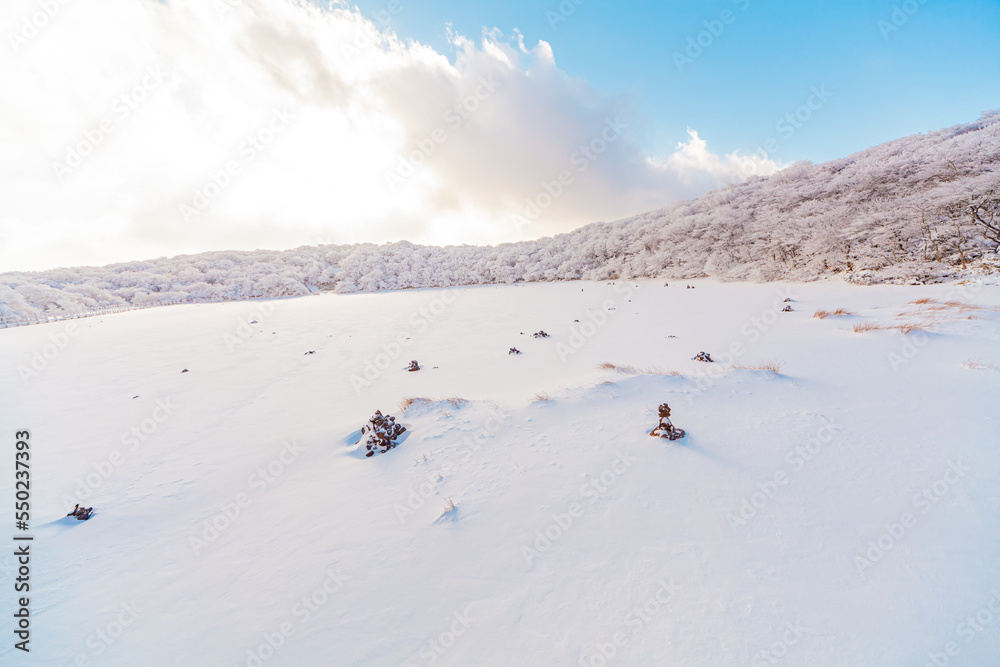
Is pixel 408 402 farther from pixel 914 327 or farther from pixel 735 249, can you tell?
pixel 735 249

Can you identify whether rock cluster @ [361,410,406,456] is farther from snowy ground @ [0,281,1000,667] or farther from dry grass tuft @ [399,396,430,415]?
dry grass tuft @ [399,396,430,415]

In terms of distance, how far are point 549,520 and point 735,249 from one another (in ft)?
107

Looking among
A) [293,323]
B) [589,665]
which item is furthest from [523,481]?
[293,323]

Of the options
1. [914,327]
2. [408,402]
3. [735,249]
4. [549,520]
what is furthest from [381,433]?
[735,249]

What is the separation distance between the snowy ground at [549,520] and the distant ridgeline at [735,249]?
1872 cm

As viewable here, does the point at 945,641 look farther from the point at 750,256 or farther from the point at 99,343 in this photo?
the point at 750,256

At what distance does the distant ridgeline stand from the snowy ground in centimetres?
1872

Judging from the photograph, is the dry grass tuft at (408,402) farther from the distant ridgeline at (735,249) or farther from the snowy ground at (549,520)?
the distant ridgeline at (735,249)

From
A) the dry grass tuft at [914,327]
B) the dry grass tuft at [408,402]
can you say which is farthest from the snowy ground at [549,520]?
the dry grass tuft at [408,402]

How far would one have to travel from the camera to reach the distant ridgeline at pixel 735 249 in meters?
18.5

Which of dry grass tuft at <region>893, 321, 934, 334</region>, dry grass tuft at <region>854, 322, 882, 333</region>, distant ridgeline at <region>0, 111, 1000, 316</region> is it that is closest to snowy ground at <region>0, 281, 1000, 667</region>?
dry grass tuft at <region>893, 321, 934, 334</region>

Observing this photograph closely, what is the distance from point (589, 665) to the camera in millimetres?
2113

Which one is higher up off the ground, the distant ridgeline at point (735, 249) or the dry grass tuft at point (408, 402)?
the distant ridgeline at point (735, 249)

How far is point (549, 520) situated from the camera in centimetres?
330
